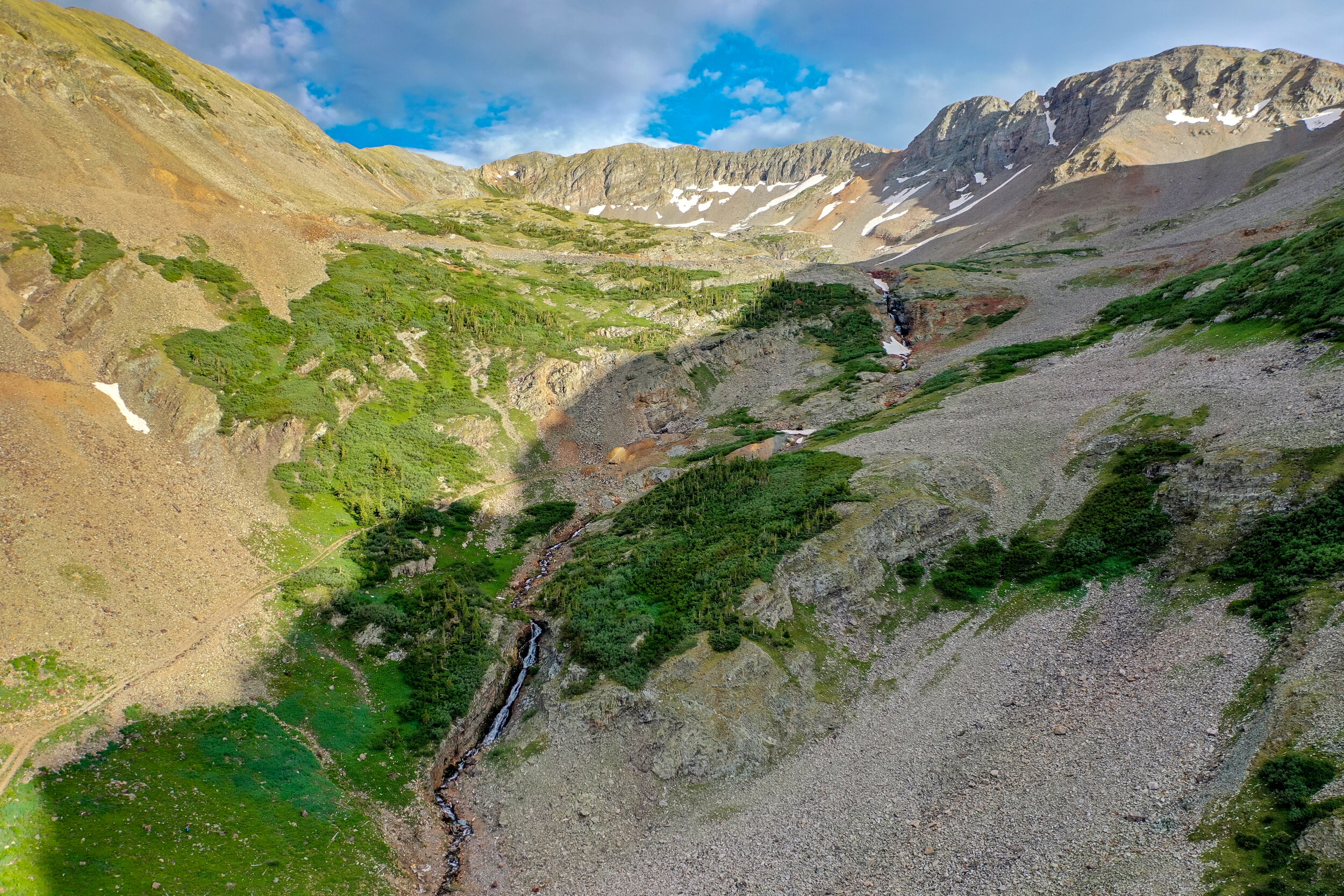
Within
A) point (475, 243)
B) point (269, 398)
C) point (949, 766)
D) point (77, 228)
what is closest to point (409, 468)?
point (269, 398)

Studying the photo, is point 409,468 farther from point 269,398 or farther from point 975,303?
point 975,303

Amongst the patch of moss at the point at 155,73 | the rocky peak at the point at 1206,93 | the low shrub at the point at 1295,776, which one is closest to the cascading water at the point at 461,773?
the low shrub at the point at 1295,776

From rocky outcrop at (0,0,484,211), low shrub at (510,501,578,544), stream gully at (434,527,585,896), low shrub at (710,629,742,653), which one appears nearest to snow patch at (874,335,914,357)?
low shrub at (510,501,578,544)

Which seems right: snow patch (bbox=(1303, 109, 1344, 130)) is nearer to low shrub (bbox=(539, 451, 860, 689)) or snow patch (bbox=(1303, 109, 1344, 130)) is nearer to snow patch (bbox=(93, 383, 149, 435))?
low shrub (bbox=(539, 451, 860, 689))

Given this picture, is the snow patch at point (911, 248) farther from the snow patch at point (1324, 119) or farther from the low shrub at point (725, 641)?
the low shrub at point (725, 641)

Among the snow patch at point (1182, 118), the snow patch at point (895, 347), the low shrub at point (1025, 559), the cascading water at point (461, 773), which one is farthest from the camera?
the snow patch at point (1182, 118)

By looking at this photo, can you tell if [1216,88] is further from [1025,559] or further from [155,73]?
[155,73]
